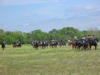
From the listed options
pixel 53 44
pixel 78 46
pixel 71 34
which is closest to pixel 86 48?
pixel 78 46

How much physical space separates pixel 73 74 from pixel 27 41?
328ft

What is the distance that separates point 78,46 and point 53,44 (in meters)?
15.5

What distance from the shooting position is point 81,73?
13.1 metres

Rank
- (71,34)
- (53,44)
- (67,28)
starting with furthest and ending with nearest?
(67,28) → (71,34) → (53,44)

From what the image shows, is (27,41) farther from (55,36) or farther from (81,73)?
(81,73)

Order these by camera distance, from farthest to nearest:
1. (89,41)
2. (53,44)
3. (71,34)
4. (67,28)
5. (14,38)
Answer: (67,28), (71,34), (14,38), (53,44), (89,41)

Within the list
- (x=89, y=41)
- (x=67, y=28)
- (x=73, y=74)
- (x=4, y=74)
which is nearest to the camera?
(x=73, y=74)

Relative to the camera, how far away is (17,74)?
44.2 ft

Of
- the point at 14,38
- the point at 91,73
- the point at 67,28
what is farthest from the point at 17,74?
the point at 67,28

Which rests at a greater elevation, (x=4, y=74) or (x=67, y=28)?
(x=67, y=28)

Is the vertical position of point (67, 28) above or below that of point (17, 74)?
above

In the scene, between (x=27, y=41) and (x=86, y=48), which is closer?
(x=86, y=48)

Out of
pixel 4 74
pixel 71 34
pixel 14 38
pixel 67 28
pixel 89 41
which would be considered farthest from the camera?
pixel 67 28

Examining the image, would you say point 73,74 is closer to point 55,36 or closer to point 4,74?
point 4,74
